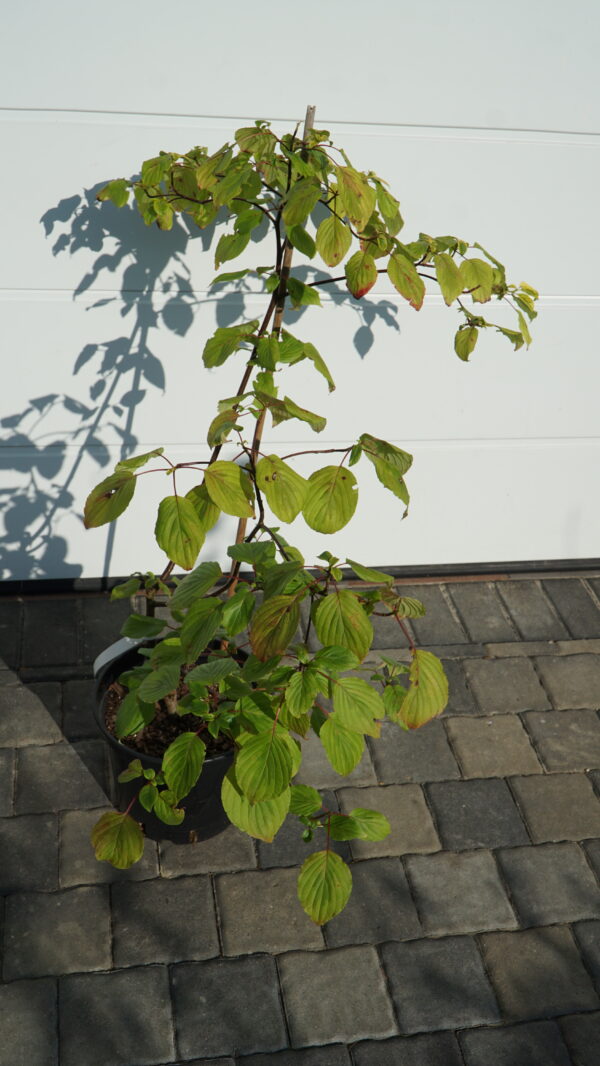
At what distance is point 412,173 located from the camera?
2.63m

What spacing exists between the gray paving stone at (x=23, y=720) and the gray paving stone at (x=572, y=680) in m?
1.47

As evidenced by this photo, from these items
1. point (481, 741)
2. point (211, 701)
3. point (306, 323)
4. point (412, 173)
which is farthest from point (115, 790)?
point (412, 173)

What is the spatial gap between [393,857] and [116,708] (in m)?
0.78

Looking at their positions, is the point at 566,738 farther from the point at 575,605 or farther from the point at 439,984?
the point at 439,984

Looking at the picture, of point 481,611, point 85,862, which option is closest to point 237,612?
point 85,862

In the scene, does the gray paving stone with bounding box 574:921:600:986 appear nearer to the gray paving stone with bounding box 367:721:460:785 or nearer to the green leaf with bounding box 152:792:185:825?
the gray paving stone with bounding box 367:721:460:785

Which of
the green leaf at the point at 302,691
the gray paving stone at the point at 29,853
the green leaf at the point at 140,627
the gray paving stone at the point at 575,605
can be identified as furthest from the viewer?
the gray paving stone at the point at 575,605

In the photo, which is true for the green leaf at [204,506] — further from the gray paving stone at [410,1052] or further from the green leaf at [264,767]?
the gray paving stone at [410,1052]

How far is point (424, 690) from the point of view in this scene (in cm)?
183

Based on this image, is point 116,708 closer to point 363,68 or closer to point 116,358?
point 116,358

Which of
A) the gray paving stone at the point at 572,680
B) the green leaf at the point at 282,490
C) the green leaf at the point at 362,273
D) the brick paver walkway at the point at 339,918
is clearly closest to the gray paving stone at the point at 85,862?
the brick paver walkway at the point at 339,918

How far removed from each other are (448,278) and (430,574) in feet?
4.75

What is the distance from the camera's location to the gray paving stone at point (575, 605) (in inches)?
127

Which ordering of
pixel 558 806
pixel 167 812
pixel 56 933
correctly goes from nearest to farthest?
pixel 167 812, pixel 56 933, pixel 558 806
